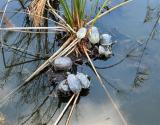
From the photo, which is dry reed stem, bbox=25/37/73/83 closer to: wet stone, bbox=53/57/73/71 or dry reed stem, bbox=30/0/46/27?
wet stone, bbox=53/57/73/71

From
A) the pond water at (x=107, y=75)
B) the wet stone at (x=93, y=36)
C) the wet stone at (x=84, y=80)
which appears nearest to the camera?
the pond water at (x=107, y=75)

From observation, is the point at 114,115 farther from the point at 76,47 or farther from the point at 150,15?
the point at 150,15

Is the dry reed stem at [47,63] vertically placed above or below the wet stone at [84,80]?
above

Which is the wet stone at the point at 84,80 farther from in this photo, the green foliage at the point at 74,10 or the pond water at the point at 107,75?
the green foliage at the point at 74,10

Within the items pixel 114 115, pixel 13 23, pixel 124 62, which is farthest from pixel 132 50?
pixel 13 23

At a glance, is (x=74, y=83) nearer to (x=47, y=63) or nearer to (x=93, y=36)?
(x=47, y=63)

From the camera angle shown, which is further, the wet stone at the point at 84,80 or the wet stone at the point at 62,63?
the wet stone at the point at 62,63

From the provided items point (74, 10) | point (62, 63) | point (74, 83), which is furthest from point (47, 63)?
point (74, 10)

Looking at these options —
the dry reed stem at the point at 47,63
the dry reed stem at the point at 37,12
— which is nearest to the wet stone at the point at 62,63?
the dry reed stem at the point at 47,63

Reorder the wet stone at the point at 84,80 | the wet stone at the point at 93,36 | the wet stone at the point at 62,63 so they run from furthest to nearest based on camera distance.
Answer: the wet stone at the point at 93,36 < the wet stone at the point at 62,63 < the wet stone at the point at 84,80
